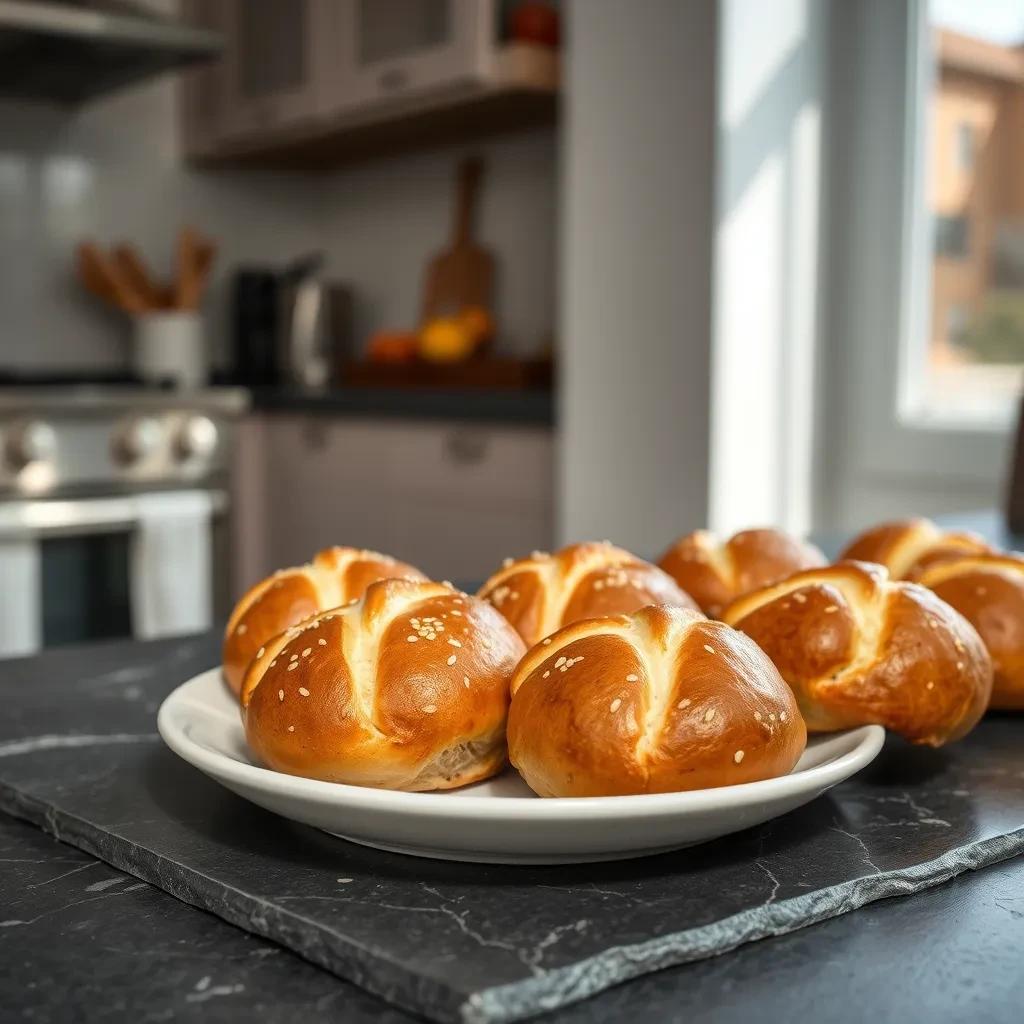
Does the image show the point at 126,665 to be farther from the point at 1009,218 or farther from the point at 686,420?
the point at 1009,218

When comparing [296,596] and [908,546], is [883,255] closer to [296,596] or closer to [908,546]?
[908,546]

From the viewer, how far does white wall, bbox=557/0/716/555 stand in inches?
97.9

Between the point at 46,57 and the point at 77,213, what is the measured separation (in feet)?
1.85

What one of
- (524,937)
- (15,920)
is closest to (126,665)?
(15,920)

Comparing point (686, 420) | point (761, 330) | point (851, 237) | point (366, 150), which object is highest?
point (366, 150)

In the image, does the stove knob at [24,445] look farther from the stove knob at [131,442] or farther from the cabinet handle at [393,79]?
the cabinet handle at [393,79]

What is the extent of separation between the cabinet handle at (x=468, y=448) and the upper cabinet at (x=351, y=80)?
0.73 metres

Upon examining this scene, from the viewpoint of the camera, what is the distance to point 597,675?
1.63 ft

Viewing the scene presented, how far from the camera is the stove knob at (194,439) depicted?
2918 mm

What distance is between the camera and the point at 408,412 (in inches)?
115

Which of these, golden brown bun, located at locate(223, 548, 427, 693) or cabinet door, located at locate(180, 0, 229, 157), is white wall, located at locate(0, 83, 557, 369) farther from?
golden brown bun, located at locate(223, 548, 427, 693)

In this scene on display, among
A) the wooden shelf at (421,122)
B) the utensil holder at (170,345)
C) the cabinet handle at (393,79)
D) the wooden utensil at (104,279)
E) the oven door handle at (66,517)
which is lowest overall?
the oven door handle at (66,517)

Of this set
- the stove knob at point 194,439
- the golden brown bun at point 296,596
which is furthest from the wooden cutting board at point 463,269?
the golden brown bun at point 296,596

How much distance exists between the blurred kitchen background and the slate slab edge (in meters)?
2.01
